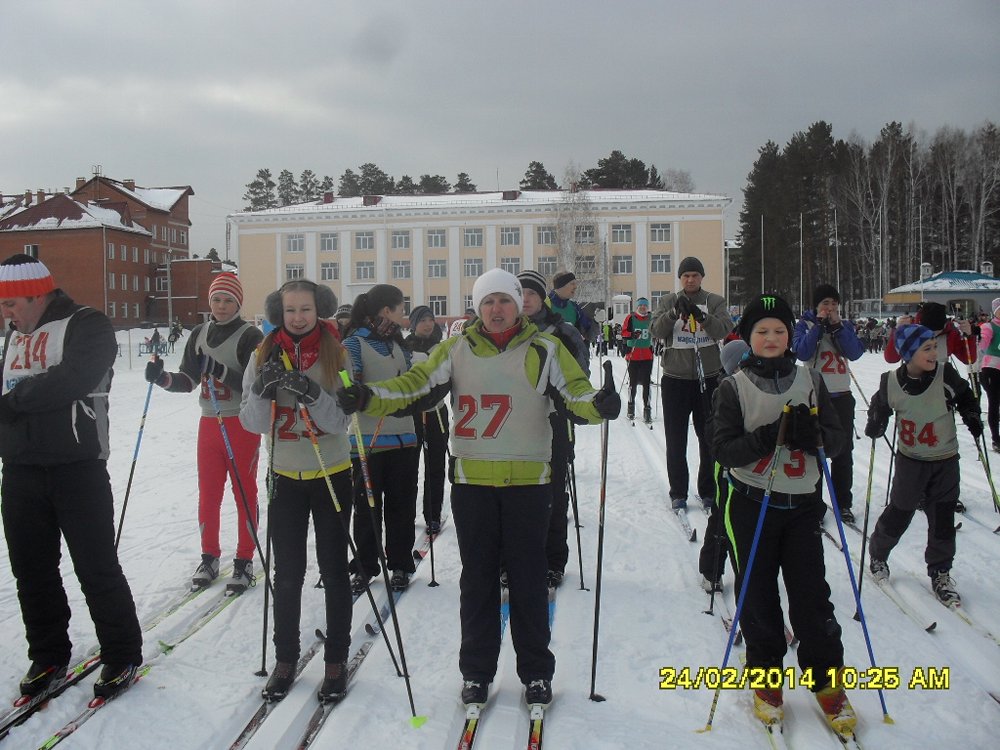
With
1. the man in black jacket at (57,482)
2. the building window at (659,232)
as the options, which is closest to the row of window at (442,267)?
the building window at (659,232)

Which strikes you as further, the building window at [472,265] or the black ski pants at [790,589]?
the building window at [472,265]

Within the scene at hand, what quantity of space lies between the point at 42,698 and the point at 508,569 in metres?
2.22

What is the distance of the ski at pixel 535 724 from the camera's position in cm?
282

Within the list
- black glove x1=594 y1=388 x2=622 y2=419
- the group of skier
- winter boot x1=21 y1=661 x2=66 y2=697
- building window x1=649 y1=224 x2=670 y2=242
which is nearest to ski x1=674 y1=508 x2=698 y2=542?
the group of skier

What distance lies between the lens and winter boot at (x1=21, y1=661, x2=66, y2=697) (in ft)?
10.4

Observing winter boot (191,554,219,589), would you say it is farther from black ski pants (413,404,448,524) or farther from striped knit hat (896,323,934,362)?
striped knit hat (896,323,934,362)

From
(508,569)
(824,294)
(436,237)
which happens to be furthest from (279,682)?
(436,237)

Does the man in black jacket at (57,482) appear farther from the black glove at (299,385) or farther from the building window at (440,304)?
the building window at (440,304)

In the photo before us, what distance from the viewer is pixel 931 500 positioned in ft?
13.6

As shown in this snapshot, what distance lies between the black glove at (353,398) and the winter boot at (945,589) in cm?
355

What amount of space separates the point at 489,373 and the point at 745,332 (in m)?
1.21

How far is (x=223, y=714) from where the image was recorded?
3.06 metres

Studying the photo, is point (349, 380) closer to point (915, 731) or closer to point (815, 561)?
point (815, 561)

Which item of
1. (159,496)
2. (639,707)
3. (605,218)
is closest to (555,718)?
(639,707)
